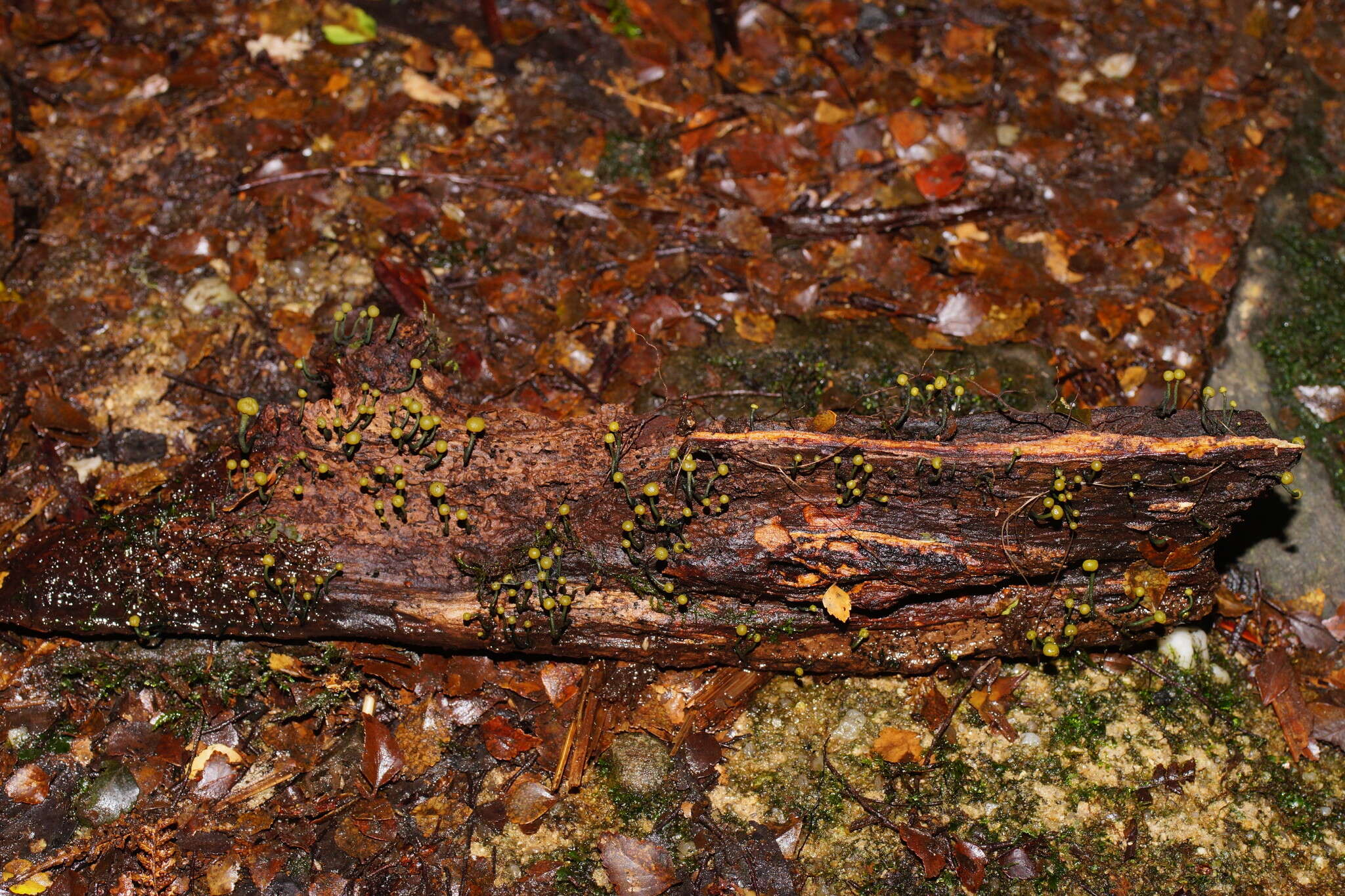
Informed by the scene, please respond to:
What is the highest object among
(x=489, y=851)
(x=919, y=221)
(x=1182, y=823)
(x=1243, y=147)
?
(x=1243, y=147)

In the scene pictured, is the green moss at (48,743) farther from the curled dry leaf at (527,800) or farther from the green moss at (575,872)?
the green moss at (575,872)

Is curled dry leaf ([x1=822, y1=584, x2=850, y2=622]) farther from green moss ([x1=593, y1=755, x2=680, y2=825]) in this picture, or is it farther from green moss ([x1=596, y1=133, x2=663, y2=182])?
green moss ([x1=596, y1=133, x2=663, y2=182])

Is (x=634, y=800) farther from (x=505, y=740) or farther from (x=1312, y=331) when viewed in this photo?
(x=1312, y=331)

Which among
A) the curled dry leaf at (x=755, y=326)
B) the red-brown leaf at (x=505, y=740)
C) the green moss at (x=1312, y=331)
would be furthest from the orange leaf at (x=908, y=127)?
the red-brown leaf at (x=505, y=740)

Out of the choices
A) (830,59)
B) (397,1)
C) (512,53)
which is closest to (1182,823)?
(830,59)

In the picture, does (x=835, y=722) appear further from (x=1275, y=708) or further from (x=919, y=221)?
(x=919, y=221)

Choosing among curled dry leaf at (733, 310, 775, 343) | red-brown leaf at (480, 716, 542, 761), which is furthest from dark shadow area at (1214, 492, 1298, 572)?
red-brown leaf at (480, 716, 542, 761)
